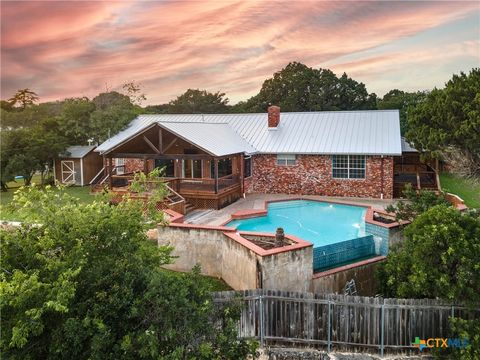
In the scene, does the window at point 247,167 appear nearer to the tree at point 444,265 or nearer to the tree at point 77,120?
the tree at point 77,120

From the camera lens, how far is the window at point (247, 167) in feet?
73.7

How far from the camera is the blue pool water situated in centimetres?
1540

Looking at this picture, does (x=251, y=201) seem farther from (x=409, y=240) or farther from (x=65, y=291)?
(x=65, y=291)

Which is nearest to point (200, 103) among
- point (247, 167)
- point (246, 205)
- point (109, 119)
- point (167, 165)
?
point (109, 119)

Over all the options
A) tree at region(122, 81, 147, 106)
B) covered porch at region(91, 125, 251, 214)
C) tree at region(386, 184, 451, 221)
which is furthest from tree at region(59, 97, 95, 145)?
tree at region(386, 184, 451, 221)

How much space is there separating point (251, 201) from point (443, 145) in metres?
11.6

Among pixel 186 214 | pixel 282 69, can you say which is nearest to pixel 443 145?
pixel 186 214

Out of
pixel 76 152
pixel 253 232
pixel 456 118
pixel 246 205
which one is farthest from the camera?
pixel 76 152

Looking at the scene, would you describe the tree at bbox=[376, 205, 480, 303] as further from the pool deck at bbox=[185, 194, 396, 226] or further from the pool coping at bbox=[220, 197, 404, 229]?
the pool deck at bbox=[185, 194, 396, 226]

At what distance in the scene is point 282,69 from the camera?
54812 mm

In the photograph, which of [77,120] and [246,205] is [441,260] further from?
[77,120]

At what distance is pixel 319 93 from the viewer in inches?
1987

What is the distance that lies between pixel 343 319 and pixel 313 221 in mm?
9525

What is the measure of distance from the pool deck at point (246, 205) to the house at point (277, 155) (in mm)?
537
